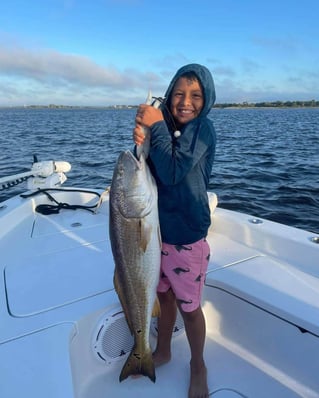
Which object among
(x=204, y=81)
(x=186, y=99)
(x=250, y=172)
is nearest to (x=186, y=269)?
(x=186, y=99)

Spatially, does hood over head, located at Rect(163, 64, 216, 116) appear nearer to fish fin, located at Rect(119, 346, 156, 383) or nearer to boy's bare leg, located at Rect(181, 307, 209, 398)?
boy's bare leg, located at Rect(181, 307, 209, 398)

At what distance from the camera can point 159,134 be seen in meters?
1.96

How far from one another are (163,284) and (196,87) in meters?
1.34

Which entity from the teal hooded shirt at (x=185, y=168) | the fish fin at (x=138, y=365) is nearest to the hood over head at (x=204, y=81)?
the teal hooded shirt at (x=185, y=168)

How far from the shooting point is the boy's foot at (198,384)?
2475mm

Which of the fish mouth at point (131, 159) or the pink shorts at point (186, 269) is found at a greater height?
the fish mouth at point (131, 159)

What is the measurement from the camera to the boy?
6.54ft

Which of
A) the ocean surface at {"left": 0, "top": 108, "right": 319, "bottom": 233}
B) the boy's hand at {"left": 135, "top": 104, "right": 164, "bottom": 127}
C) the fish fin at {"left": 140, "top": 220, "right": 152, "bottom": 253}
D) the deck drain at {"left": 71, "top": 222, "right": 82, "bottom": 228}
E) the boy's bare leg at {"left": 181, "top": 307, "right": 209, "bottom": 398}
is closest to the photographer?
the boy's hand at {"left": 135, "top": 104, "right": 164, "bottom": 127}

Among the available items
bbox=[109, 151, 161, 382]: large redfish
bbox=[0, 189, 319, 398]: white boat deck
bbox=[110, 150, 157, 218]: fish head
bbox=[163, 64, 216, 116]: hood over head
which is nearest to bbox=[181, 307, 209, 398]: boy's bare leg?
bbox=[0, 189, 319, 398]: white boat deck

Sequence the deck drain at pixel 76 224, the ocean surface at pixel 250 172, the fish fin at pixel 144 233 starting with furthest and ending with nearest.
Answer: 1. the ocean surface at pixel 250 172
2. the deck drain at pixel 76 224
3. the fish fin at pixel 144 233

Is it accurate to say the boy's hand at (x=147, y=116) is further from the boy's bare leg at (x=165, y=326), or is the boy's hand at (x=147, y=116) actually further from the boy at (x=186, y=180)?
the boy's bare leg at (x=165, y=326)

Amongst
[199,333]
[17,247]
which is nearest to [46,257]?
[17,247]

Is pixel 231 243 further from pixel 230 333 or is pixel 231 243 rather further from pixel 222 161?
pixel 222 161

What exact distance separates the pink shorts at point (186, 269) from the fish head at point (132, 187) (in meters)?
0.42
